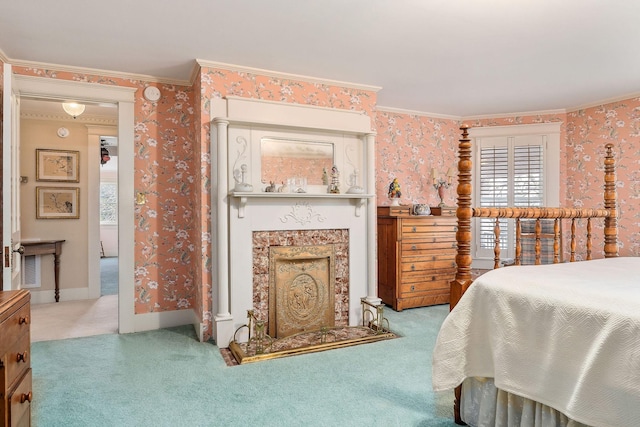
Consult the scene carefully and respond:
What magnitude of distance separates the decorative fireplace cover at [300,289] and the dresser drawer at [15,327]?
6.01ft

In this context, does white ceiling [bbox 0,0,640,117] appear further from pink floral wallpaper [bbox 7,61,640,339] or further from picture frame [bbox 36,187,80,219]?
picture frame [bbox 36,187,80,219]

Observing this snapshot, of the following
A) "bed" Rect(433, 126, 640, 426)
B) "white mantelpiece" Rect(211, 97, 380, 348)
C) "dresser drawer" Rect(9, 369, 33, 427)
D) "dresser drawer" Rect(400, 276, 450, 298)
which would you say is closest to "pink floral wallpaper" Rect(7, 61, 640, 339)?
"white mantelpiece" Rect(211, 97, 380, 348)

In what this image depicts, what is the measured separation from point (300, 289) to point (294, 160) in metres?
1.22

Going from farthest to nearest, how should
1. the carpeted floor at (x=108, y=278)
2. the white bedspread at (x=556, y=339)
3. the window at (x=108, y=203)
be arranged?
the window at (x=108, y=203) → the carpeted floor at (x=108, y=278) → the white bedspread at (x=556, y=339)

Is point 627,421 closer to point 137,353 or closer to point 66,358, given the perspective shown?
point 137,353

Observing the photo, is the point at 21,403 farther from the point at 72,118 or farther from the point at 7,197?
the point at 72,118

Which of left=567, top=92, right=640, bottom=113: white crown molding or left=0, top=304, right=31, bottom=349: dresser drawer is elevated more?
left=567, top=92, right=640, bottom=113: white crown molding

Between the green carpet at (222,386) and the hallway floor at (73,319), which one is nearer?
the green carpet at (222,386)

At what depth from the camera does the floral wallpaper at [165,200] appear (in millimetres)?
3611

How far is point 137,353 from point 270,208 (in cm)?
160

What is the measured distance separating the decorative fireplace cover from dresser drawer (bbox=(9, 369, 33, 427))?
5.95 ft

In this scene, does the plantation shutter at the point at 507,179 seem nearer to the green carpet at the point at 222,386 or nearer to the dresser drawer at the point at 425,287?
the dresser drawer at the point at 425,287

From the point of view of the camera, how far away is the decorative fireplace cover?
3.39 meters

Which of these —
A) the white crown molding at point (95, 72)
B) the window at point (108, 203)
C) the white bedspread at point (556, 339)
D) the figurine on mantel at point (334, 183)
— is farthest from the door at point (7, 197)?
the window at point (108, 203)
